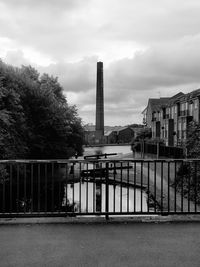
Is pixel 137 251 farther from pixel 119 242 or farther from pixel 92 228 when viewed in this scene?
pixel 92 228

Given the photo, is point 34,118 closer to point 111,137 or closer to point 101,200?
point 101,200

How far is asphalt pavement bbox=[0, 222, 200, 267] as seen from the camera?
13.2 feet

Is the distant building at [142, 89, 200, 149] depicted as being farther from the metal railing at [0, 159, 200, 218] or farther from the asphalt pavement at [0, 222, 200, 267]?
the asphalt pavement at [0, 222, 200, 267]

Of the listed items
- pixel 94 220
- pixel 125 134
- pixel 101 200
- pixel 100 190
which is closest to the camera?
pixel 94 220

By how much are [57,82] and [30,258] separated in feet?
121

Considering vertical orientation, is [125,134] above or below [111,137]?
above

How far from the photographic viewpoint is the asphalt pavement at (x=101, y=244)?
4.01m

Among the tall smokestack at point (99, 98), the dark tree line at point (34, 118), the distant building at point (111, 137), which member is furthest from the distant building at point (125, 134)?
the dark tree line at point (34, 118)

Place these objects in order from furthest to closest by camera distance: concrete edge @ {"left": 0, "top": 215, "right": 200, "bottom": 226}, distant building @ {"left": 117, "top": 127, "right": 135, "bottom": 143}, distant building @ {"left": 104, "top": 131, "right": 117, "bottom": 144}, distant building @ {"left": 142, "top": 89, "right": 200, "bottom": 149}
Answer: distant building @ {"left": 117, "top": 127, "right": 135, "bottom": 143} → distant building @ {"left": 104, "top": 131, "right": 117, "bottom": 144} → distant building @ {"left": 142, "top": 89, "right": 200, "bottom": 149} → concrete edge @ {"left": 0, "top": 215, "right": 200, "bottom": 226}

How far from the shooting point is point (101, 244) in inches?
181

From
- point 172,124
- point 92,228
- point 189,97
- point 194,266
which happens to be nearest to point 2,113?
point 92,228

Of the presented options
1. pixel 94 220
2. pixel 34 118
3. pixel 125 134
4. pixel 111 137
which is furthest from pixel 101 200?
pixel 125 134

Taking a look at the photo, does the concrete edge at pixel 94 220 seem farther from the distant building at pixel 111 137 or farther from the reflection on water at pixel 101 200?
the distant building at pixel 111 137

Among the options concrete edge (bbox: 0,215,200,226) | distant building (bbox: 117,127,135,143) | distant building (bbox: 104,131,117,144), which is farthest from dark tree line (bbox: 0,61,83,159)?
distant building (bbox: 117,127,135,143)
